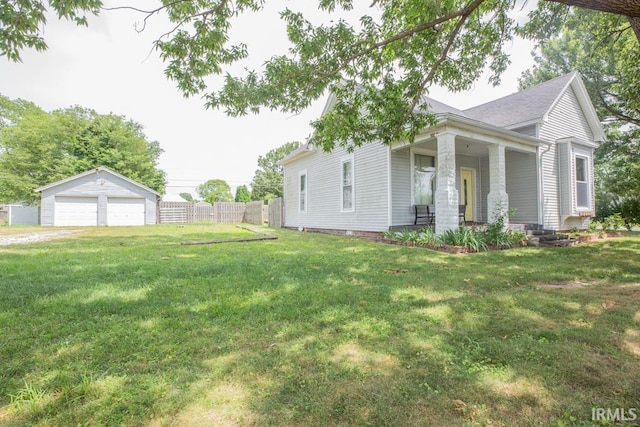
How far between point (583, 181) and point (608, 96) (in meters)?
10.2

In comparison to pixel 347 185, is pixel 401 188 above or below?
below

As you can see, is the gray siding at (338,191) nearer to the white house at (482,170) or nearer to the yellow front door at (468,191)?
the white house at (482,170)

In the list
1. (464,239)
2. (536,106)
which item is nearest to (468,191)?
(536,106)

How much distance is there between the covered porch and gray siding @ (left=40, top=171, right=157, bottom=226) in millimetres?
18744

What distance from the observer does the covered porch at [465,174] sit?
7820mm

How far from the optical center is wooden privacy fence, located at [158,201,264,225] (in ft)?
74.1

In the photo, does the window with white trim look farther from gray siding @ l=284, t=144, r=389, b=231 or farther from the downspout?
the downspout

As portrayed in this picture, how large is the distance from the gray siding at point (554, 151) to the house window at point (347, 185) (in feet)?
22.3

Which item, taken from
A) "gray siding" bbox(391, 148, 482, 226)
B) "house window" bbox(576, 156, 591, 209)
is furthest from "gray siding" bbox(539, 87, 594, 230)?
"gray siding" bbox(391, 148, 482, 226)

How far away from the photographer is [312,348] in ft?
7.38

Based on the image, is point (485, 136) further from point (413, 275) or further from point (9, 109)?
point (9, 109)

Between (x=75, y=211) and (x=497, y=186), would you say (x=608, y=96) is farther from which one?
(x=75, y=211)

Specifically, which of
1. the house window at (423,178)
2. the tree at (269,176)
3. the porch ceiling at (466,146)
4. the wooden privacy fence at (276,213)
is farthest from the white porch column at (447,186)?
the tree at (269,176)

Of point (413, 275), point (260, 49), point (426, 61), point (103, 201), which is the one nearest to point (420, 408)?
point (413, 275)
